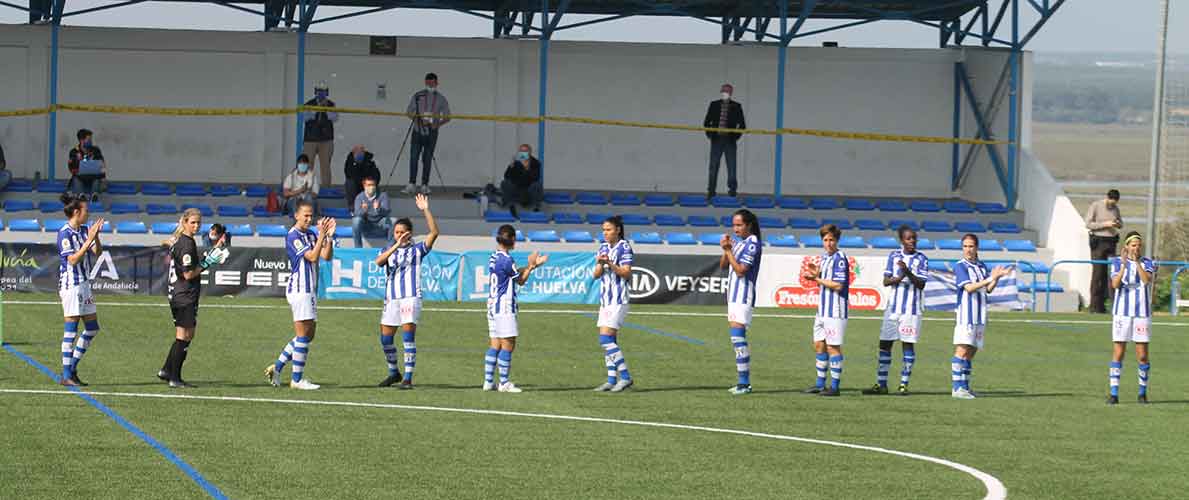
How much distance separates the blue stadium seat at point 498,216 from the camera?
37562 millimetres

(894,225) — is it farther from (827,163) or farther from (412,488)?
(412,488)

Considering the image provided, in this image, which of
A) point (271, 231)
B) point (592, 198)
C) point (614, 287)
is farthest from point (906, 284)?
point (592, 198)

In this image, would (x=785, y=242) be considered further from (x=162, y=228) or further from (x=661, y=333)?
(x=162, y=228)

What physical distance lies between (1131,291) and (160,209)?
73.6 ft

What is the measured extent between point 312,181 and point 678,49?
10.8 metres

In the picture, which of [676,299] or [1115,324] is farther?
[676,299]

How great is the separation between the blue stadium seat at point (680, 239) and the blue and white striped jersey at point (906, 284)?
51.9ft

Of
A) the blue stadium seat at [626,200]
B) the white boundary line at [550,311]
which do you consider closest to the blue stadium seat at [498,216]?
the blue stadium seat at [626,200]

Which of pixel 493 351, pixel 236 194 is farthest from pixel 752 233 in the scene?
pixel 236 194

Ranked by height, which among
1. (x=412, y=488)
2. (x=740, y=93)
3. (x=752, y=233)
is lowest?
(x=412, y=488)

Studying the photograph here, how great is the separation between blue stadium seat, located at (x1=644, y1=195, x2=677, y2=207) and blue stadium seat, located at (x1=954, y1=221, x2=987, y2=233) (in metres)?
6.40

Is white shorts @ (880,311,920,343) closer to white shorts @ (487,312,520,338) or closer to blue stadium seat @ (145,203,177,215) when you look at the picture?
white shorts @ (487,312,520,338)

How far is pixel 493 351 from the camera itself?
19281 mm

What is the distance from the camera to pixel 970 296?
19922 mm
